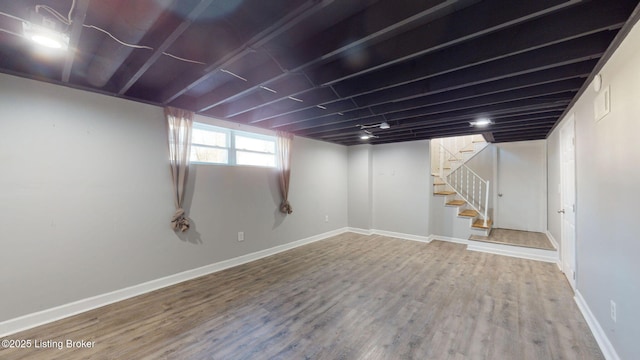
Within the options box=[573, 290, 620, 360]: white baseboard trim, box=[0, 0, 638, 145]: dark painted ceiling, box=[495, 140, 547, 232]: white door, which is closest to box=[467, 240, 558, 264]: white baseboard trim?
box=[573, 290, 620, 360]: white baseboard trim

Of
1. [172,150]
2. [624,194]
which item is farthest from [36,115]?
[624,194]

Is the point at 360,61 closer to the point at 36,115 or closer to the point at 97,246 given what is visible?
the point at 36,115

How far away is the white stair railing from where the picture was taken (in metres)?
6.13

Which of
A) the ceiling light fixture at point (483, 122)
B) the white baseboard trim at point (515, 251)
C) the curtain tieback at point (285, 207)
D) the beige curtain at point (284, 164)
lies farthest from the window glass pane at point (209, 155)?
the white baseboard trim at point (515, 251)

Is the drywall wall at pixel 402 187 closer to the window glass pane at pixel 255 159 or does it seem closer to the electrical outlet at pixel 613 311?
the window glass pane at pixel 255 159

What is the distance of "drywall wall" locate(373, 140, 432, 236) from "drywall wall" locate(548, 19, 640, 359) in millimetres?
2958

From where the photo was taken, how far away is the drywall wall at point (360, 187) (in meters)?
6.19

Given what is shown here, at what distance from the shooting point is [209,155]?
12.2 feet

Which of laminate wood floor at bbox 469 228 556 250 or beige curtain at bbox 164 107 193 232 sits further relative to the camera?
laminate wood floor at bbox 469 228 556 250

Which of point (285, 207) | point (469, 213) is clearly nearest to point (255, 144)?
point (285, 207)

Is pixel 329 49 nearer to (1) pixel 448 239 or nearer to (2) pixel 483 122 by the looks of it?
(2) pixel 483 122

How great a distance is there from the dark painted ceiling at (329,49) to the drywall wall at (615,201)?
0.28 metres

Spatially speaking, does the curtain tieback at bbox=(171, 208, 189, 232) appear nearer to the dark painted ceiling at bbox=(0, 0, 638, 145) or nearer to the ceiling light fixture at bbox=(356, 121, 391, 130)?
the dark painted ceiling at bbox=(0, 0, 638, 145)

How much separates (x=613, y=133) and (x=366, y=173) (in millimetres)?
4490
